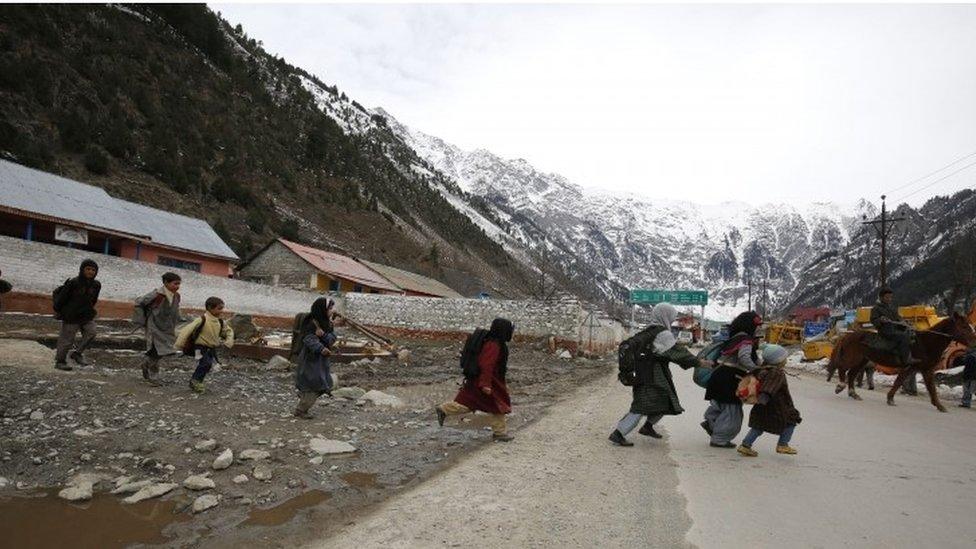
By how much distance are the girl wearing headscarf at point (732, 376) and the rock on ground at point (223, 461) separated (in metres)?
4.72

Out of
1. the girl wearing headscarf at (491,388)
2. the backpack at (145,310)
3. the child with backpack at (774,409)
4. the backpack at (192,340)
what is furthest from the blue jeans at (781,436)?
the backpack at (145,310)

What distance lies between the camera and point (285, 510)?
406 cm

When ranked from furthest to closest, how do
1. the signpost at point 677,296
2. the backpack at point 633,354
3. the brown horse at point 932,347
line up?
1. the signpost at point 677,296
2. the brown horse at point 932,347
3. the backpack at point 633,354

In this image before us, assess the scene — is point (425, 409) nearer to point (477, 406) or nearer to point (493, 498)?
point (477, 406)

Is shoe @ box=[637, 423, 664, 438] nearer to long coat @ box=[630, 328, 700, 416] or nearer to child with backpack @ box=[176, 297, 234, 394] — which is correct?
long coat @ box=[630, 328, 700, 416]

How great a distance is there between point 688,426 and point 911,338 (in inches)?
230

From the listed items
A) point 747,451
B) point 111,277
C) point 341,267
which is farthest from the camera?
point 341,267

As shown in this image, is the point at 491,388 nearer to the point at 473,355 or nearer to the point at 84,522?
the point at 473,355

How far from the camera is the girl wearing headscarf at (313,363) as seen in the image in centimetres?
684

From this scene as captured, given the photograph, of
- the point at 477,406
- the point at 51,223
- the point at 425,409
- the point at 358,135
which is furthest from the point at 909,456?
the point at 358,135

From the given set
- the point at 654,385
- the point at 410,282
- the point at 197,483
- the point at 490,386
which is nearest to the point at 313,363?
the point at 490,386

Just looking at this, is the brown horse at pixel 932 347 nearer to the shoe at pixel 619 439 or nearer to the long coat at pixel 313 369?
the shoe at pixel 619 439

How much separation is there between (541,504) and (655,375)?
261 centimetres

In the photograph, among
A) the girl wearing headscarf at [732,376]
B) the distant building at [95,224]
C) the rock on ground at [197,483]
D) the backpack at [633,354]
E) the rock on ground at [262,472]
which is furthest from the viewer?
the distant building at [95,224]
